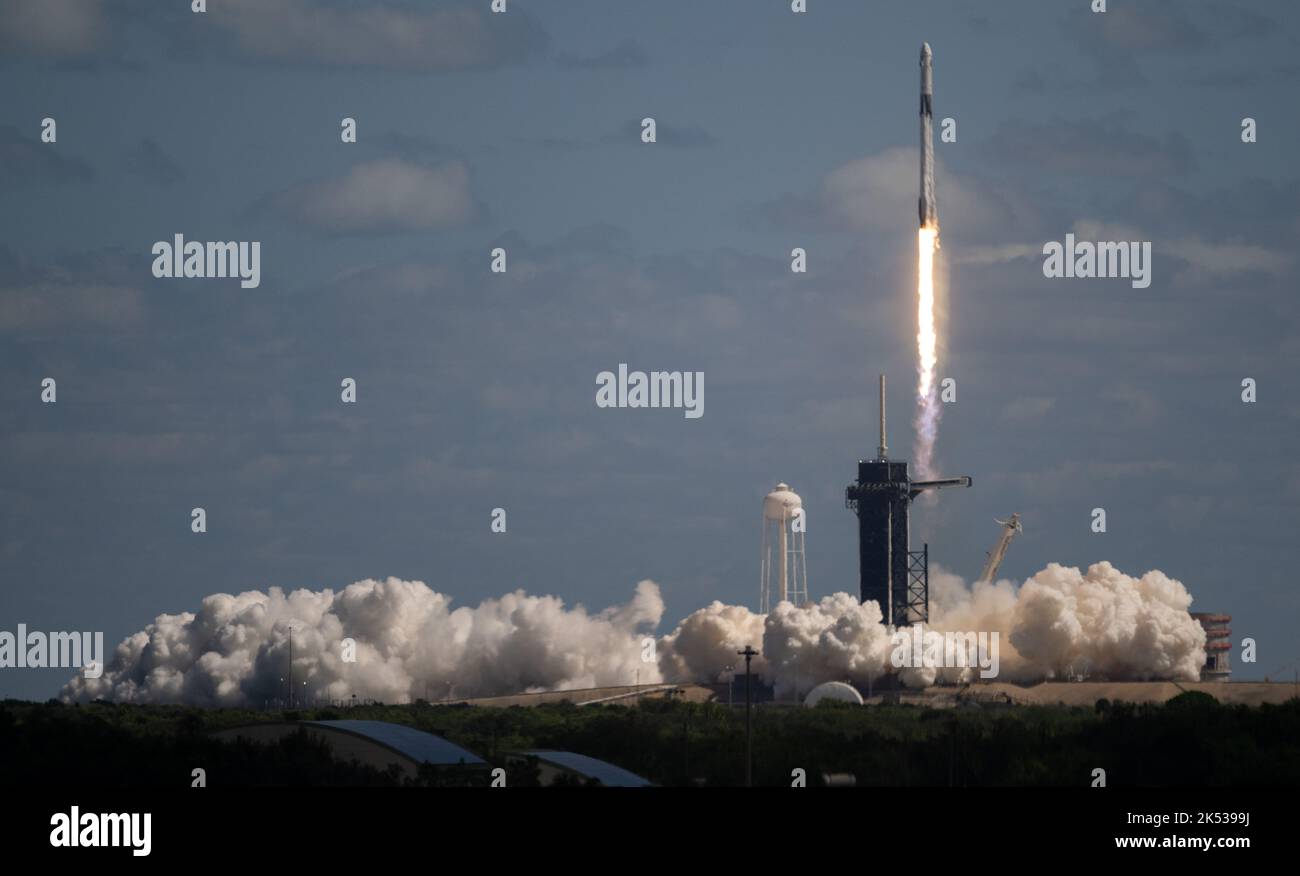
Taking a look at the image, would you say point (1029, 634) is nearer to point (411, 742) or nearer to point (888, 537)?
point (888, 537)

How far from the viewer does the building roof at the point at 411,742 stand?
11256 cm

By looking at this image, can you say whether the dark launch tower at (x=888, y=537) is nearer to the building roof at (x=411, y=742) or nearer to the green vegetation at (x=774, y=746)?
the green vegetation at (x=774, y=746)

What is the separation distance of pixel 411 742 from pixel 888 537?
6913 cm

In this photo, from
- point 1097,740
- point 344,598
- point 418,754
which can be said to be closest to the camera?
point 418,754

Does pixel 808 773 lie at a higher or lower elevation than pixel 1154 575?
lower

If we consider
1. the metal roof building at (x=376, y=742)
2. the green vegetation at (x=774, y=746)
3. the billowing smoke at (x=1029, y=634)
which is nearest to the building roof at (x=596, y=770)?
A: the green vegetation at (x=774, y=746)

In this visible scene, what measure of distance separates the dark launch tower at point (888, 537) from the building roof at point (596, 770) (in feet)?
211
